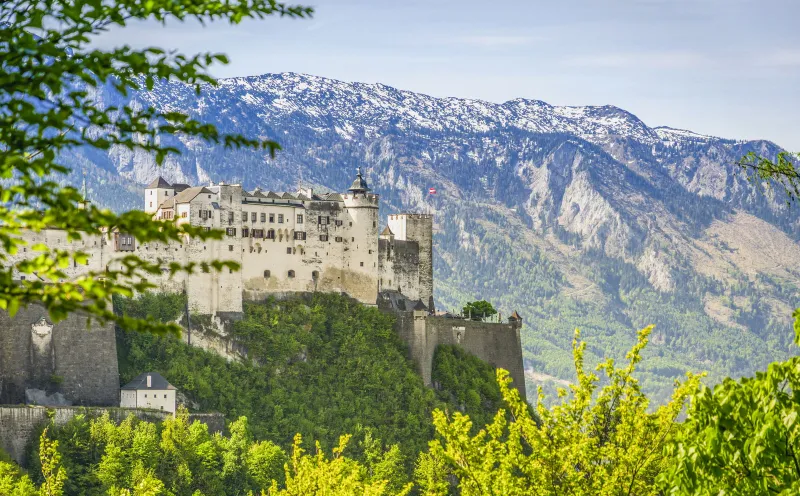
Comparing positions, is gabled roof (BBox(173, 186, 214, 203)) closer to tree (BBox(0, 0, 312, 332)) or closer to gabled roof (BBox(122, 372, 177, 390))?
gabled roof (BBox(122, 372, 177, 390))

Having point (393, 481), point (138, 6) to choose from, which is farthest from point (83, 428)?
point (138, 6)

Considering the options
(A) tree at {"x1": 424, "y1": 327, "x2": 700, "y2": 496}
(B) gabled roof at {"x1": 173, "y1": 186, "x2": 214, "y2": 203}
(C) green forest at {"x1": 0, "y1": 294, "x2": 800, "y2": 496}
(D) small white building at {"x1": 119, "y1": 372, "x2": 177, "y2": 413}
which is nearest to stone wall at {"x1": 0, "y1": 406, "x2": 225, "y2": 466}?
(C) green forest at {"x1": 0, "y1": 294, "x2": 800, "y2": 496}

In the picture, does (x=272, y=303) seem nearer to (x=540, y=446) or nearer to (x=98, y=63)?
(x=540, y=446)

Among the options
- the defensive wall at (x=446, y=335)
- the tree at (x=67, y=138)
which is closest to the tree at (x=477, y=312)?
the defensive wall at (x=446, y=335)

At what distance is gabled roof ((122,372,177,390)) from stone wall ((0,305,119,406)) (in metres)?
1.02

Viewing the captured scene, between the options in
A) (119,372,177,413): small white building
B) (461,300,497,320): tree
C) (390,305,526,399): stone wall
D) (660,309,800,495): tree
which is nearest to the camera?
(660,309,800,495): tree

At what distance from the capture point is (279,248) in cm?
10019


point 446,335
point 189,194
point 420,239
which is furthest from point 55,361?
point 420,239

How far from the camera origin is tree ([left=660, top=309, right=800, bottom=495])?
1856 cm

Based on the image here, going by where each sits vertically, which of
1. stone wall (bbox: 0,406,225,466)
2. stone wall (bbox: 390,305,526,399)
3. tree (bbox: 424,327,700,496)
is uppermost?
stone wall (bbox: 390,305,526,399)

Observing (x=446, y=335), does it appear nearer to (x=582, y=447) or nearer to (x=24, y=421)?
(x=24, y=421)

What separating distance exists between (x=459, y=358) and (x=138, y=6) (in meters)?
95.6

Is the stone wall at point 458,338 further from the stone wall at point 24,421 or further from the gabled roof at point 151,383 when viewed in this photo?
the stone wall at point 24,421

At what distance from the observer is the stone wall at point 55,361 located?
85.6 meters
